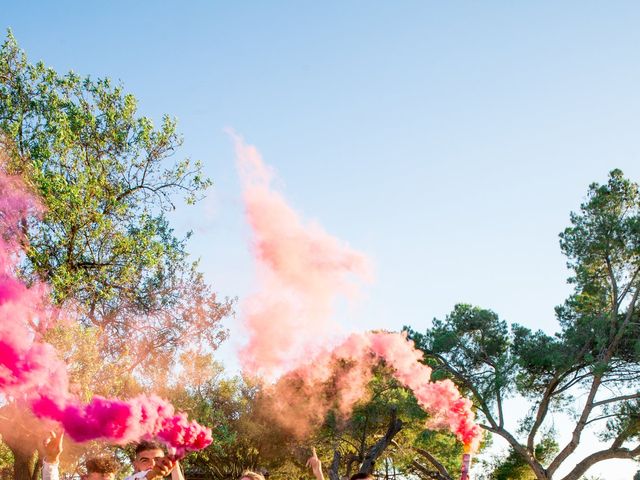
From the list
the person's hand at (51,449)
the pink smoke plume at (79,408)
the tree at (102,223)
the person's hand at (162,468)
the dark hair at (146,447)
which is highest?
the tree at (102,223)

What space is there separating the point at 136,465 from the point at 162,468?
61.6 inches

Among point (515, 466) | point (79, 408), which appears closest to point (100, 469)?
point (79, 408)

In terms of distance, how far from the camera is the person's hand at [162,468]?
6004 mm

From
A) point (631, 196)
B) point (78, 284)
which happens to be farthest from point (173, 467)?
point (631, 196)

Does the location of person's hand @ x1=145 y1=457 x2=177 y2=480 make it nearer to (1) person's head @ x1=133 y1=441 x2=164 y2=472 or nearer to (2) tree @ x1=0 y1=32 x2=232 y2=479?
(1) person's head @ x1=133 y1=441 x2=164 y2=472

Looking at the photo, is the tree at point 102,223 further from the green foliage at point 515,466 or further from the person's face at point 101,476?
the green foliage at point 515,466

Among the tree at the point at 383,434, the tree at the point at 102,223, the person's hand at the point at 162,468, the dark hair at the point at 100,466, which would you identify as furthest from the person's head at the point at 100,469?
the tree at the point at 383,434

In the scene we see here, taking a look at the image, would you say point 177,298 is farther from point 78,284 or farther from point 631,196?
point 631,196

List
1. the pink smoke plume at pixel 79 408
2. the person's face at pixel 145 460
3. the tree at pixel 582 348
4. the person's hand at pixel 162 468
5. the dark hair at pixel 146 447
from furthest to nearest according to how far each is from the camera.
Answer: the tree at pixel 582 348 < the pink smoke plume at pixel 79 408 < the dark hair at pixel 146 447 < the person's face at pixel 145 460 < the person's hand at pixel 162 468

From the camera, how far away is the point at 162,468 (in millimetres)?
6008

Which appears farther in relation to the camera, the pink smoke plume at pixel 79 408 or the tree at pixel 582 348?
the tree at pixel 582 348

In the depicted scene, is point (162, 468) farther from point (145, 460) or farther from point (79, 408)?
point (79, 408)

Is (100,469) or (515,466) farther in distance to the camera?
(515,466)

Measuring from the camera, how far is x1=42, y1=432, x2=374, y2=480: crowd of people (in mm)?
6117
